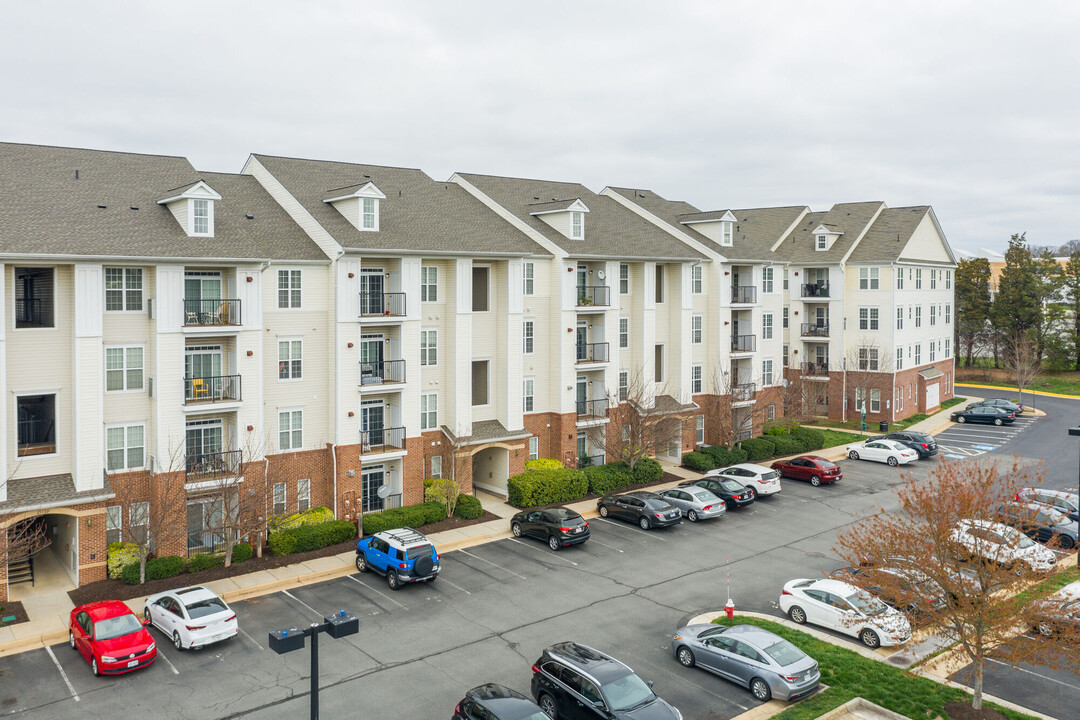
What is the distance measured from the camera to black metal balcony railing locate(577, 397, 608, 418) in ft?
133

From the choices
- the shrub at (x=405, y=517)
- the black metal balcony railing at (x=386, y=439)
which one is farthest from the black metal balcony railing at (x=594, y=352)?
the shrub at (x=405, y=517)

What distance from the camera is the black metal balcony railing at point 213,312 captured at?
28500 mm

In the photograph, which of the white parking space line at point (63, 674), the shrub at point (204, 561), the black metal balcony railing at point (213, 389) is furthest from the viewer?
the black metal balcony railing at point (213, 389)

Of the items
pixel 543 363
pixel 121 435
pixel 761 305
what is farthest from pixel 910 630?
pixel 761 305

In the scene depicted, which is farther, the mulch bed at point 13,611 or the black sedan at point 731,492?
the black sedan at point 731,492

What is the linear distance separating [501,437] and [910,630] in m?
19.7

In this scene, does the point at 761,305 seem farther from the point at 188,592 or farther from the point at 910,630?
the point at 188,592

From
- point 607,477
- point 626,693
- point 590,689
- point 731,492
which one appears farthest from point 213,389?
point 731,492

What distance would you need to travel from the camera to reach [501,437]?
3572cm

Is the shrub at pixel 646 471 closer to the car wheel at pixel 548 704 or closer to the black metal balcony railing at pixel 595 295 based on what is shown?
the black metal balcony railing at pixel 595 295

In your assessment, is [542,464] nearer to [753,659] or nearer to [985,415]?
[753,659]

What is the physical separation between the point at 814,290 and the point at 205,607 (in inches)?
1894

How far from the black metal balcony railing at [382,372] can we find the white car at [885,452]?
1099 inches

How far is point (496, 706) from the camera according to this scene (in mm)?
15961
